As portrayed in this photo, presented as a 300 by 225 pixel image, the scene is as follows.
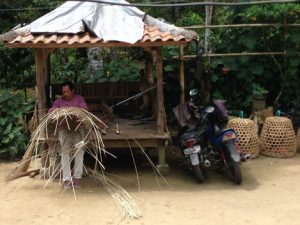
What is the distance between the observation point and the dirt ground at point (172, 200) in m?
5.13

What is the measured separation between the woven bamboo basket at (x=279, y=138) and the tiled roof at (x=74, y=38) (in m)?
2.53

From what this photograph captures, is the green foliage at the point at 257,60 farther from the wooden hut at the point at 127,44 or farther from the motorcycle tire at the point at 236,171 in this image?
the motorcycle tire at the point at 236,171

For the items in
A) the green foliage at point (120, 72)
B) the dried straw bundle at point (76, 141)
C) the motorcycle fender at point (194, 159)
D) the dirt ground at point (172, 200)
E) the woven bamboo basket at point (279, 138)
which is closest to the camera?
the dirt ground at point (172, 200)

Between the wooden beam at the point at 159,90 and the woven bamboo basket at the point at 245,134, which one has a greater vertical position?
the wooden beam at the point at 159,90

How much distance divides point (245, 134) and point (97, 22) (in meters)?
3.09

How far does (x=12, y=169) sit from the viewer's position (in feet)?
23.8

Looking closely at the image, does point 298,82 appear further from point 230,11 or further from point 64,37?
point 64,37

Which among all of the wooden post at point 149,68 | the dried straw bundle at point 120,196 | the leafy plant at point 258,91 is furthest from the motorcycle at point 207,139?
the leafy plant at point 258,91

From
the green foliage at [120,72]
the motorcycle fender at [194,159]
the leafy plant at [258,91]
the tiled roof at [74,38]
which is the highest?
the tiled roof at [74,38]

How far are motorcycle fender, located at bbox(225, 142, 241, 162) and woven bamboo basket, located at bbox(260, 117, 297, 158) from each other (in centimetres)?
174

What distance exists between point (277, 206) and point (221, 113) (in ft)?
5.32

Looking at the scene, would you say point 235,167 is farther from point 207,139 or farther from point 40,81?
point 40,81

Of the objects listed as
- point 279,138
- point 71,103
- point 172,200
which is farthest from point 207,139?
point 71,103

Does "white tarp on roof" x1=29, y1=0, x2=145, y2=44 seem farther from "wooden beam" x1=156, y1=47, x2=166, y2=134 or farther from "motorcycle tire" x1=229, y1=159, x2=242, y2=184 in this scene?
"motorcycle tire" x1=229, y1=159, x2=242, y2=184
